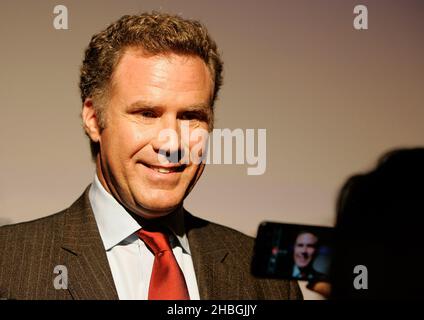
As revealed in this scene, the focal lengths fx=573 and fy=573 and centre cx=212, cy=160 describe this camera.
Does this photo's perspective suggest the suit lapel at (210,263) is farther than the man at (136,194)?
Yes

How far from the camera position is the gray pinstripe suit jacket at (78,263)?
5.00 feet

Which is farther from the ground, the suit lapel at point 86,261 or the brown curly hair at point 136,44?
the brown curly hair at point 136,44

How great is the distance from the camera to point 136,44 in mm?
1631

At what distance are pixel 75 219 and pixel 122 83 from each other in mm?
409

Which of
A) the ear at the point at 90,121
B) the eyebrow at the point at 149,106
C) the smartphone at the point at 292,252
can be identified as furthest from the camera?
the ear at the point at 90,121

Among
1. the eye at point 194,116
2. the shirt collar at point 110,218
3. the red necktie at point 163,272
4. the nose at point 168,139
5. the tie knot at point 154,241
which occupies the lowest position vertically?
the red necktie at point 163,272

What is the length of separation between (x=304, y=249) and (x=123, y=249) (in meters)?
0.51

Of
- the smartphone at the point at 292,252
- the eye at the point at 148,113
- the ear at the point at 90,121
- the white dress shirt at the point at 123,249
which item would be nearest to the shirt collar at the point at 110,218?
the white dress shirt at the point at 123,249

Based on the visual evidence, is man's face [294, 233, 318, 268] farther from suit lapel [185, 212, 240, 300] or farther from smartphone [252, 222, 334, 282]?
suit lapel [185, 212, 240, 300]

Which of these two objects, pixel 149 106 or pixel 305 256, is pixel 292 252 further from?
pixel 149 106

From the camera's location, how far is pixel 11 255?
1.56 meters

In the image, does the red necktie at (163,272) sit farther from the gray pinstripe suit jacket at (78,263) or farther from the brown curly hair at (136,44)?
the brown curly hair at (136,44)
